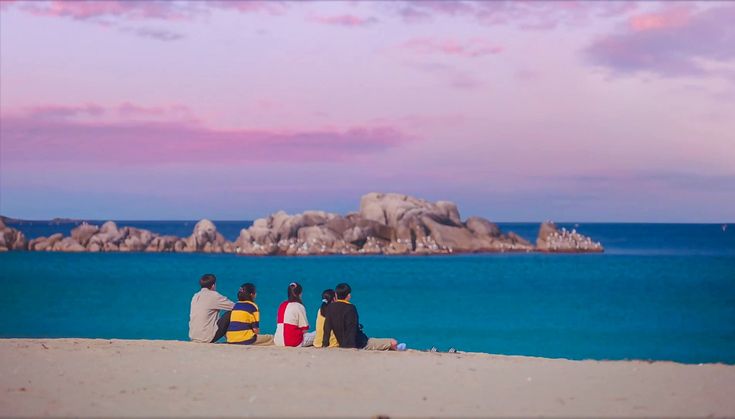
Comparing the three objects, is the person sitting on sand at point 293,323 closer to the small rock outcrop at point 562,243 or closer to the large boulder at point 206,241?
the large boulder at point 206,241

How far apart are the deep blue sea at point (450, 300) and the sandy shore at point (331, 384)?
14897 mm

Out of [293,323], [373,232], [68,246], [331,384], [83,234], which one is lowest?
[331,384]

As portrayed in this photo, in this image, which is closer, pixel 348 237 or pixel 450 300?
pixel 450 300

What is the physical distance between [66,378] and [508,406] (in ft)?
20.3

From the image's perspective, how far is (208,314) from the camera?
1556 centimetres

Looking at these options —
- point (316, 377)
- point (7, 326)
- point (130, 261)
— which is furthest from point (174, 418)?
point (130, 261)

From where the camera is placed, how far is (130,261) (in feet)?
284

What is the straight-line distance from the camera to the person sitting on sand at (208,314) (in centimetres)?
1550

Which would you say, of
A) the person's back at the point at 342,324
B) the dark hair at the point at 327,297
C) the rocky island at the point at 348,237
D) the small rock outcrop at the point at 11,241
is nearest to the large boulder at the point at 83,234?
the rocky island at the point at 348,237

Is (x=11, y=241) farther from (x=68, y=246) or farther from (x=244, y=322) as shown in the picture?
(x=244, y=322)

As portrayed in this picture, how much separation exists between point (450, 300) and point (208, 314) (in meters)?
32.3

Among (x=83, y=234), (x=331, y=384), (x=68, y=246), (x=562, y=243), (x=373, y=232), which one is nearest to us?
(x=331, y=384)

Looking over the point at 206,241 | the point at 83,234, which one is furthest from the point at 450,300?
the point at 83,234

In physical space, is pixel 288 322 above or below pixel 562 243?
below
